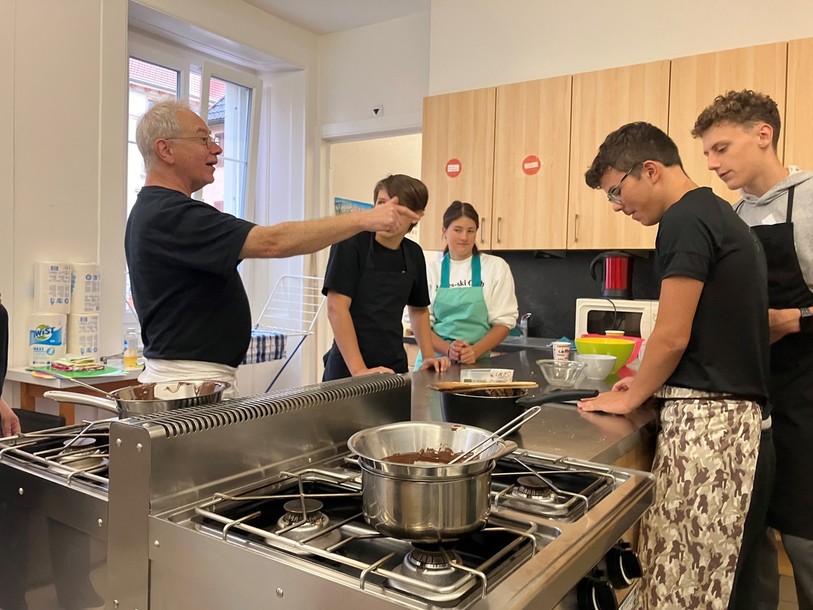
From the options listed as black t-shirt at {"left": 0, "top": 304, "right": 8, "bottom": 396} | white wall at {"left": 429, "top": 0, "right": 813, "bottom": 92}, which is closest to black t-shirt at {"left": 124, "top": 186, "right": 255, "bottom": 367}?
black t-shirt at {"left": 0, "top": 304, "right": 8, "bottom": 396}

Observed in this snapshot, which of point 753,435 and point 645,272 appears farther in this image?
point 645,272

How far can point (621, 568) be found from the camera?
3.16 ft

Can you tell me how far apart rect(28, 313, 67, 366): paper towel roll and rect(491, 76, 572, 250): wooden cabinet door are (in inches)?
86.0

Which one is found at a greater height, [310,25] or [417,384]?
[310,25]

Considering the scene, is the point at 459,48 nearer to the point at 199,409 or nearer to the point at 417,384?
the point at 417,384

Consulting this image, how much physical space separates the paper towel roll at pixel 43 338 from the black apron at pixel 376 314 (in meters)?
1.64

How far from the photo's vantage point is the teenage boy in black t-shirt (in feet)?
4.44

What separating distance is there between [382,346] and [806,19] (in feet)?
7.76

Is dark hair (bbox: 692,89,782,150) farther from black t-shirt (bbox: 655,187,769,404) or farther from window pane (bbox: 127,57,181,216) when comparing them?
window pane (bbox: 127,57,181,216)

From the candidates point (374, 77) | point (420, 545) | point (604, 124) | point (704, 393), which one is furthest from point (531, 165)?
point (420, 545)

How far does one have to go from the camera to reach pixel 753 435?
138cm

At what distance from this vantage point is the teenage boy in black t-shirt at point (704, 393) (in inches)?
53.3

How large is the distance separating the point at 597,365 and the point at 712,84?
1600mm

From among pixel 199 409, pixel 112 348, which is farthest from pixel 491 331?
pixel 112 348
